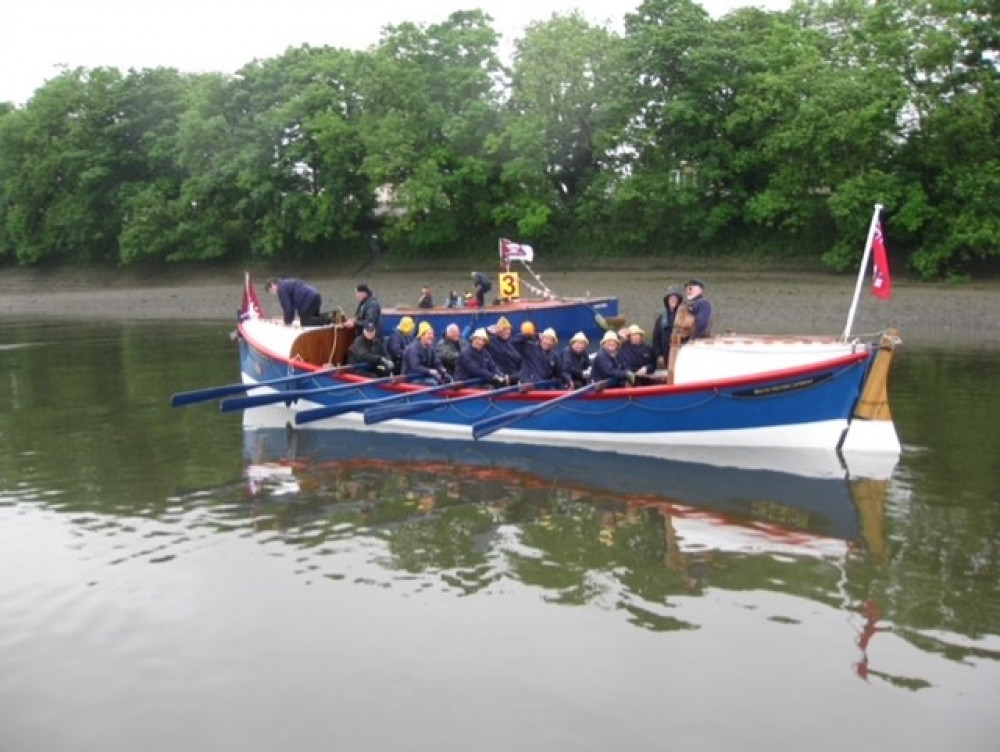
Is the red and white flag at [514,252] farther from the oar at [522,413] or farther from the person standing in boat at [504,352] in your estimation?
the oar at [522,413]

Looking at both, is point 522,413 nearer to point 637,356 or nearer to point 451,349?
point 637,356

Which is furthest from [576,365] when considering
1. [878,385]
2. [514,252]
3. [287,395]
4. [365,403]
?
[514,252]

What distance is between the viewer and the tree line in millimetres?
36469

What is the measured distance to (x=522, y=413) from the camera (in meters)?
14.5

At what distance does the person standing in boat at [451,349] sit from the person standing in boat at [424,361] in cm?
41

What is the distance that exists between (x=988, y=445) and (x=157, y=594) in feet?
37.1

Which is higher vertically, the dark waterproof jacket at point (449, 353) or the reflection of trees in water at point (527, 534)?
the dark waterproof jacket at point (449, 353)

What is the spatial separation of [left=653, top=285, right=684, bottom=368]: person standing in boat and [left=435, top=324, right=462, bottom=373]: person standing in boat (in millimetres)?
3651

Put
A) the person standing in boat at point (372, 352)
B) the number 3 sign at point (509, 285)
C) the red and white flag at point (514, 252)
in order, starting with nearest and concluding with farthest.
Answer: the person standing in boat at point (372, 352) → the red and white flag at point (514, 252) → the number 3 sign at point (509, 285)

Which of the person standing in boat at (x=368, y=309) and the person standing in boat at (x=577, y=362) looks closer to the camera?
the person standing in boat at (x=577, y=362)

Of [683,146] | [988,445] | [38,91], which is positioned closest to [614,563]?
[988,445]

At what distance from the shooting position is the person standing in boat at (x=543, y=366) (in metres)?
16.3

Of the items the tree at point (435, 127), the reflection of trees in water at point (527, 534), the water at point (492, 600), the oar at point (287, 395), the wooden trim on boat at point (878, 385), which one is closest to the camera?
the water at point (492, 600)

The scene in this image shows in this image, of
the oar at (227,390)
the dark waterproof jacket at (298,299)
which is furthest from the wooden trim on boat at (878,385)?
the dark waterproof jacket at (298,299)
